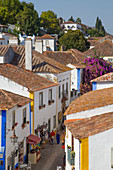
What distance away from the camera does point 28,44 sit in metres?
31.1

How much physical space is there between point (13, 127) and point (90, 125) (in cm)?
654

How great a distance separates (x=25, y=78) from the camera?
88.6ft

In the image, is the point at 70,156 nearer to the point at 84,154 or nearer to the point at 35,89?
the point at 84,154

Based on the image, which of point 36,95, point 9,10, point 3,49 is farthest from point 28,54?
point 9,10

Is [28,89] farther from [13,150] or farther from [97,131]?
[97,131]

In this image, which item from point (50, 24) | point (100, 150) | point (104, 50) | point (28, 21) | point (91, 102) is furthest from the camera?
point (50, 24)

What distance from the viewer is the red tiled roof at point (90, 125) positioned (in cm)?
1439

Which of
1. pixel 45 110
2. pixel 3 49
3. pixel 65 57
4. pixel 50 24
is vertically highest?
pixel 50 24

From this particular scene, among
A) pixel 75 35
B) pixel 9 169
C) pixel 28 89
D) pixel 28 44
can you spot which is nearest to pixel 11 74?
pixel 28 89

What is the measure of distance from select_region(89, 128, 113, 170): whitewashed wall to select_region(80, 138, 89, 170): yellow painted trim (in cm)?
13

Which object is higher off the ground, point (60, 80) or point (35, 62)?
point (35, 62)

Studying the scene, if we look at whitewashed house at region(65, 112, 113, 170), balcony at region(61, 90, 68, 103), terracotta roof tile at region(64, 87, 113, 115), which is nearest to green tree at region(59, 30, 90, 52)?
balcony at region(61, 90, 68, 103)

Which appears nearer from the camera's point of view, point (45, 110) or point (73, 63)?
point (45, 110)

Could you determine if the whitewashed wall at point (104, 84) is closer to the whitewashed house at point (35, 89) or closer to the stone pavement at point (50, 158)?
the whitewashed house at point (35, 89)
